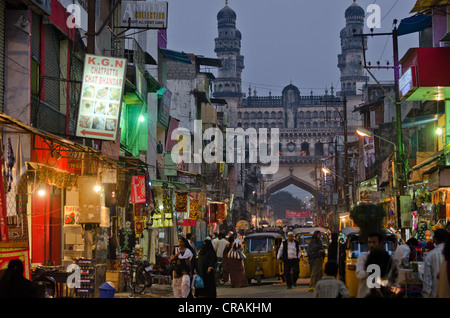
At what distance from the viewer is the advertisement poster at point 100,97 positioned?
1513 cm

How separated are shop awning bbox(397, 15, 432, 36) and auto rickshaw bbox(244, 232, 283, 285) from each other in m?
9.44

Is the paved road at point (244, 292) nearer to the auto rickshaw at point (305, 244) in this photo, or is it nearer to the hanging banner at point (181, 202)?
the auto rickshaw at point (305, 244)

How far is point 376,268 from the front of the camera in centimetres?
857

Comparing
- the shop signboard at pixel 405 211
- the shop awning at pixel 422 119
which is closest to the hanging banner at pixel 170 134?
the shop awning at pixel 422 119

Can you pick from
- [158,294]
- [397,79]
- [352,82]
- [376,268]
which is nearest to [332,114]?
[352,82]

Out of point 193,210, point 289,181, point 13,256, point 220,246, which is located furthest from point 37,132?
point 289,181

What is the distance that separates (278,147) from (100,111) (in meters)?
97.0

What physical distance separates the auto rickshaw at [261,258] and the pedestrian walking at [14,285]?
13.7 meters

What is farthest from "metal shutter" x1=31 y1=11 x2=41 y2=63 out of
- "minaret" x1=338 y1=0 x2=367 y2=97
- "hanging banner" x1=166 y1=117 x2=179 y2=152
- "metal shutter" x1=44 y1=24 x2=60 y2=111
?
"minaret" x1=338 y1=0 x2=367 y2=97

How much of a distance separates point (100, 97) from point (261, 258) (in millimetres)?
8782

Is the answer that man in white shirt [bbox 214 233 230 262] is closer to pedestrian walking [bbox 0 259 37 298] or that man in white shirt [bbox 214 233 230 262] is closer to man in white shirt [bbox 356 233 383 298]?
man in white shirt [bbox 356 233 383 298]

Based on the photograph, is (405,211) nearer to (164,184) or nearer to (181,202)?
(181,202)

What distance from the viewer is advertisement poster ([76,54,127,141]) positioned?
1513 centimetres
